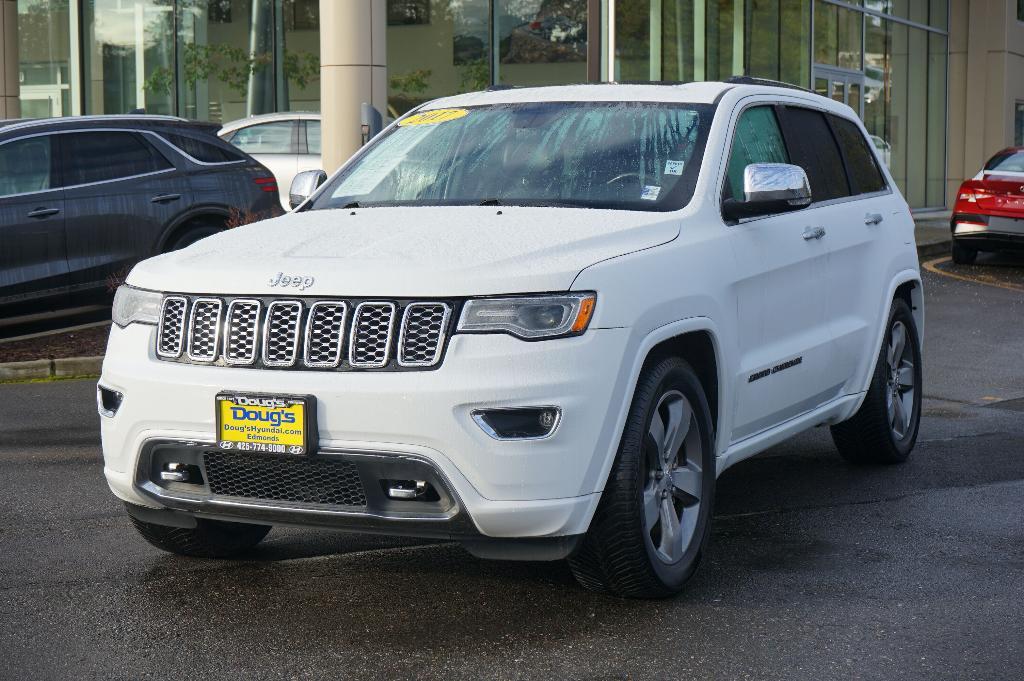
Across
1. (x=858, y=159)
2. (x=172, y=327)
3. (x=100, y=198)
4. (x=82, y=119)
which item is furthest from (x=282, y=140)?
(x=172, y=327)

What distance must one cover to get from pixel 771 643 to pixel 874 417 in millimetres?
2827

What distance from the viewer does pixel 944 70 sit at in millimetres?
36062

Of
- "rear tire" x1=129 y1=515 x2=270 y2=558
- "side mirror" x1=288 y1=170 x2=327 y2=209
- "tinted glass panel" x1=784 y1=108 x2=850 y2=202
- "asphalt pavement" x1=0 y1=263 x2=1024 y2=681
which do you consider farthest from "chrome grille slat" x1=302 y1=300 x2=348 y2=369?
"tinted glass panel" x1=784 y1=108 x2=850 y2=202

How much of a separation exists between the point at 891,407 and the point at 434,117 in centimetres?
271

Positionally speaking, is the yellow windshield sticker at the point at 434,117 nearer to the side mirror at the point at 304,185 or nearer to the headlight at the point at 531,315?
the side mirror at the point at 304,185

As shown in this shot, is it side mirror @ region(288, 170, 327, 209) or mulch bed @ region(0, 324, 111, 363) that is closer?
side mirror @ region(288, 170, 327, 209)

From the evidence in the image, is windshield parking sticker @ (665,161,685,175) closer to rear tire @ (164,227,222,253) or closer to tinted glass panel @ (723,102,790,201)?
tinted glass panel @ (723,102,790,201)

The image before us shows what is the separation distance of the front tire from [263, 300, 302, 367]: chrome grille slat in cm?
106

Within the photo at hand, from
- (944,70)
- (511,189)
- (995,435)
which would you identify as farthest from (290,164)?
(944,70)

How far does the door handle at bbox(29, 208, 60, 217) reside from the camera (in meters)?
11.7

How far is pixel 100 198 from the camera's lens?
1212 centimetres

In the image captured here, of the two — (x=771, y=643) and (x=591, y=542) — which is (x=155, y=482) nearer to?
(x=591, y=542)

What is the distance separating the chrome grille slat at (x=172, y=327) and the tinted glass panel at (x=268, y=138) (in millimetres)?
14814

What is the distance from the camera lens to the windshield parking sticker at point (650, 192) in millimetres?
5570
